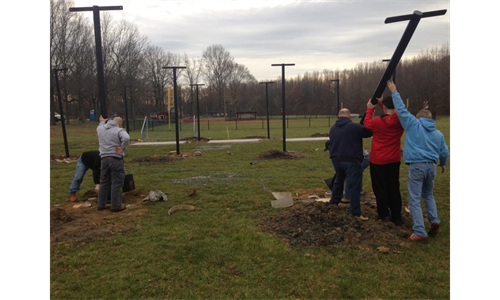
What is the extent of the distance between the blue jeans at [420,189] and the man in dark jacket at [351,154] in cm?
79

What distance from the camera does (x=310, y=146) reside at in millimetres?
17328

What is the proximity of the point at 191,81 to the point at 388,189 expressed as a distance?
86.0 metres

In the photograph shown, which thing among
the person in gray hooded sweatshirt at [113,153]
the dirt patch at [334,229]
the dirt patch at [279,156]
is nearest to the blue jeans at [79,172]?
the person in gray hooded sweatshirt at [113,153]

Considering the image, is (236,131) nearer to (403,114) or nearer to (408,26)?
(403,114)

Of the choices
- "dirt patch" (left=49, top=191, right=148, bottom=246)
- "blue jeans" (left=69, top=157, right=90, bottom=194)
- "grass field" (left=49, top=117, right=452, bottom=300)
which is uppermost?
"blue jeans" (left=69, top=157, right=90, bottom=194)

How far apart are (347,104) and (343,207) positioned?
88.7 metres

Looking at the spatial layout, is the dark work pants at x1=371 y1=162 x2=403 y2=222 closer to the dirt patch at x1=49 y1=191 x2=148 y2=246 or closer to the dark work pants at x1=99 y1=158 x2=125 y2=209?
the dirt patch at x1=49 y1=191 x2=148 y2=246

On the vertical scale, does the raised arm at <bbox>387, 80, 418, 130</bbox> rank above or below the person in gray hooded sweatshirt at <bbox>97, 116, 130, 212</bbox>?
above

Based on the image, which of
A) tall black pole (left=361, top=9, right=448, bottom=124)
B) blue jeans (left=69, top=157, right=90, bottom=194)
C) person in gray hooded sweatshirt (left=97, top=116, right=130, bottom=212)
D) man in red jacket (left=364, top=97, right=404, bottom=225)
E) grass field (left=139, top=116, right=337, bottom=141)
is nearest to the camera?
tall black pole (left=361, top=9, right=448, bottom=124)

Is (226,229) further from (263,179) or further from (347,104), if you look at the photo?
(347,104)

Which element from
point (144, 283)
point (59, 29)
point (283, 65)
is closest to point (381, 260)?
point (144, 283)

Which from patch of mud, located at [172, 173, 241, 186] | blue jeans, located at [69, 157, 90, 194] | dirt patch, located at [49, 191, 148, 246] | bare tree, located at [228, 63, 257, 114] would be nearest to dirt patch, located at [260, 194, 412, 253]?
dirt patch, located at [49, 191, 148, 246]

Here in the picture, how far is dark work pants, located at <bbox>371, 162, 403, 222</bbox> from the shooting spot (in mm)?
5105

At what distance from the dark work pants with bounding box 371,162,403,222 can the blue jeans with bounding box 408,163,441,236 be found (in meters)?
0.33
